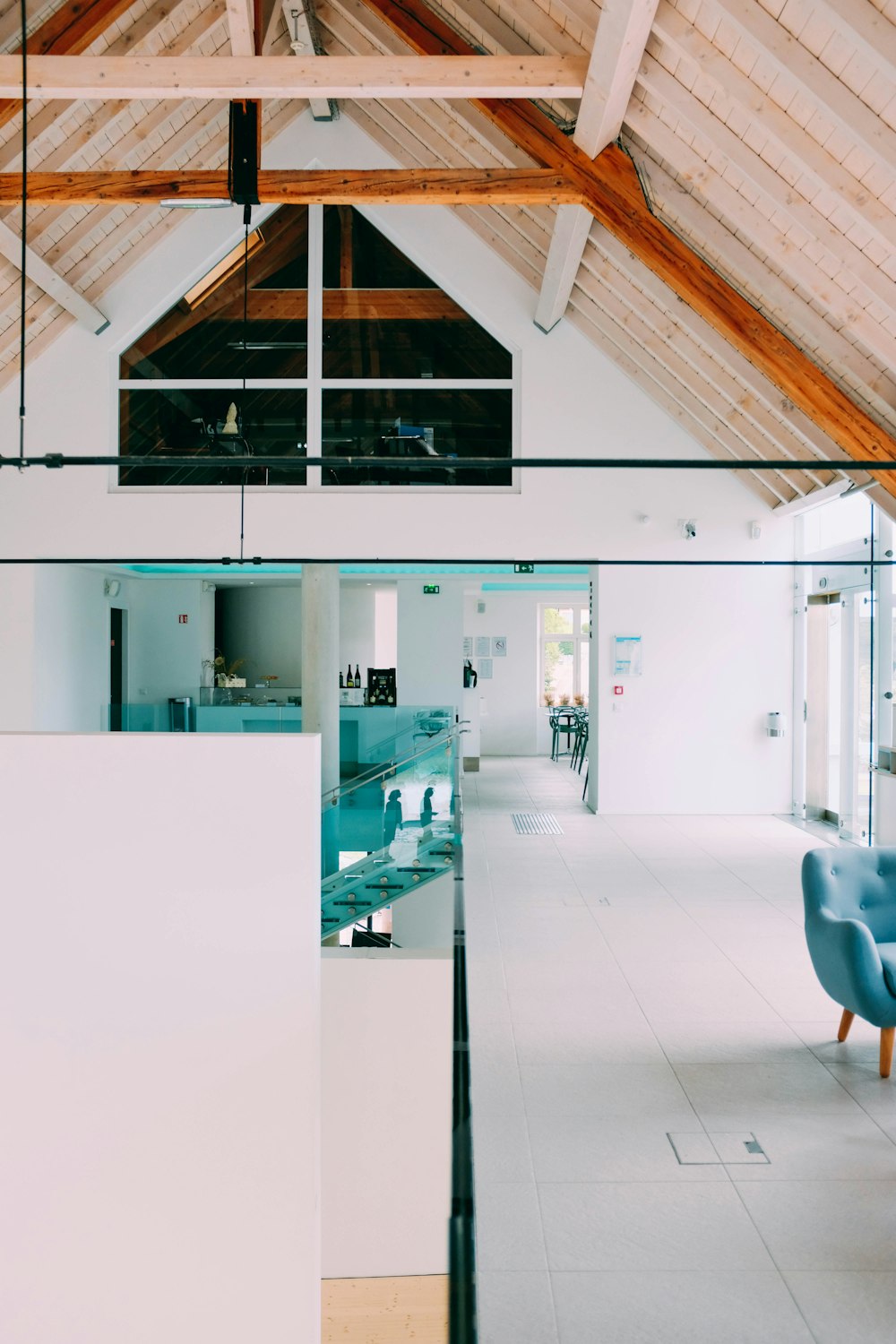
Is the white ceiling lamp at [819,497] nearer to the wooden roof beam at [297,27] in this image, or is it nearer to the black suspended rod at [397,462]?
the black suspended rod at [397,462]

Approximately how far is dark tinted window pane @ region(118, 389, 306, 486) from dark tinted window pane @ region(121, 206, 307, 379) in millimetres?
242

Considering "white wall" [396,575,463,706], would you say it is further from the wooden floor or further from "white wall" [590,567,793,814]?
the wooden floor

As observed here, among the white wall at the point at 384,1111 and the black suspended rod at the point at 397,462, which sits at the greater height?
the black suspended rod at the point at 397,462

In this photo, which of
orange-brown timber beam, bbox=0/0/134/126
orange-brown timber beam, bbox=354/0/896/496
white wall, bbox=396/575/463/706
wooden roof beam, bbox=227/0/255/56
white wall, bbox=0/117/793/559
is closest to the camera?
wooden roof beam, bbox=227/0/255/56

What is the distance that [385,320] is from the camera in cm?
1126

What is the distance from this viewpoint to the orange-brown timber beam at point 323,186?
6629 mm

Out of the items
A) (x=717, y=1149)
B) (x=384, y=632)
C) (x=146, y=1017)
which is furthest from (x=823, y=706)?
(x=384, y=632)

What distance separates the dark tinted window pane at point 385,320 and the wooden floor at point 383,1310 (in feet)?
28.5

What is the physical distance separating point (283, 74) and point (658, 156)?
2.36 metres

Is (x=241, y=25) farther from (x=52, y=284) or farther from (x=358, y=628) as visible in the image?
(x=358, y=628)

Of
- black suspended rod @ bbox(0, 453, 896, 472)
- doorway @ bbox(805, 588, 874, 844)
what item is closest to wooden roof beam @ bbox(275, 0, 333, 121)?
black suspended rod @ bbox(0, 453, 896, 472)

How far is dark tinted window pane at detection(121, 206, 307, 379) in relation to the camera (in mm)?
11266

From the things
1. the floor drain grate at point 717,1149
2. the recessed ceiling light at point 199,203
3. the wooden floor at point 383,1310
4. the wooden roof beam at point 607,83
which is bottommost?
the wooden floor at point 383,1310

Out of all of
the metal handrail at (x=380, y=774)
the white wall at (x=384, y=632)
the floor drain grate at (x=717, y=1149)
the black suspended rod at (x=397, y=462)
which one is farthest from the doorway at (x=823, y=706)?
the white wall at (x=384, y=632)
